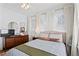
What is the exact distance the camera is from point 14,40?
4.89ft

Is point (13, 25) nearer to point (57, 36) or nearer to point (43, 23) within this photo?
point (43, 23)

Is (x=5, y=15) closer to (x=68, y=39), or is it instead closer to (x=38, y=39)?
(x=38, y=39)

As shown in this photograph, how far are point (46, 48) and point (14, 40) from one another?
1.66 ft

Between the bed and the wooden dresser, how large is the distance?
0.06m

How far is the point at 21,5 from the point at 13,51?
0.68 meters

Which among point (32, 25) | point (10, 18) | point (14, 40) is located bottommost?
point (14, 40)

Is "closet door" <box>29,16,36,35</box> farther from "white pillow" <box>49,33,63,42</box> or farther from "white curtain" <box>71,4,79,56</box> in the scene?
"white curtain" <box>71,4,79,56</box>

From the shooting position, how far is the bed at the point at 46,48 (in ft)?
4.55

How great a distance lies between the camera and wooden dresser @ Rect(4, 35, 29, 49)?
1.45m

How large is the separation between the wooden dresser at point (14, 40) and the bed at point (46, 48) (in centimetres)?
6

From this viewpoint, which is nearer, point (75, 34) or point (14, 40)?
point (75, 34)

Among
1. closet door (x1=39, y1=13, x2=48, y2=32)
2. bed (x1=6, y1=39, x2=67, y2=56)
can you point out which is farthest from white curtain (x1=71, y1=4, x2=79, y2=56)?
closet door (x1=39, y1=13, x2=48, y2=32)

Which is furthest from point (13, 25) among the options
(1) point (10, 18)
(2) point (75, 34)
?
(2) point (75, 34)

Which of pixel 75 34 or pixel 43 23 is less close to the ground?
pixel 43 23
